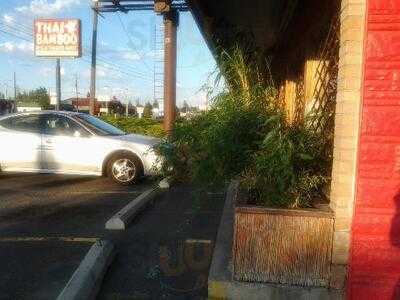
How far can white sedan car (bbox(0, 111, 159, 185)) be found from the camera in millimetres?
Result: 10648

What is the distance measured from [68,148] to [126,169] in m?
1.32

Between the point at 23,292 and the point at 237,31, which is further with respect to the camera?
the point at 237,31

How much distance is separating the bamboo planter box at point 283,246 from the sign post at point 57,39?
2406cm

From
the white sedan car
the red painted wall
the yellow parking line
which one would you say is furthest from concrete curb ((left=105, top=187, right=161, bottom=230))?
the red painted wall

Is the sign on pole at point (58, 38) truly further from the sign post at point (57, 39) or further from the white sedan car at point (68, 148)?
the white sedan car at point (68, 148)

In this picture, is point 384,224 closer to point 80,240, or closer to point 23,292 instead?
point 23,292

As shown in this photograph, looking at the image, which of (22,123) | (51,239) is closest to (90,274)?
(51,239)

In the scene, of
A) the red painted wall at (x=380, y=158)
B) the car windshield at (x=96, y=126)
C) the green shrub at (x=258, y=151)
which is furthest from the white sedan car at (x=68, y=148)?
the red painted wall at (x=380, y=158)

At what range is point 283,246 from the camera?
13.1 feet

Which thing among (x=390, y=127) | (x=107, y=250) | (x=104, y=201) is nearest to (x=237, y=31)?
(x=104, y=201)

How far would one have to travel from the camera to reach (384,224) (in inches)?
148

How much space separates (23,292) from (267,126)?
2.56 m

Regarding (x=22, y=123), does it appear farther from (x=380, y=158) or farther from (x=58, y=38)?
(x=58, y=38)

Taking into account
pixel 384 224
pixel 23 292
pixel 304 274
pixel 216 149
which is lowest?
pixel 23 292
